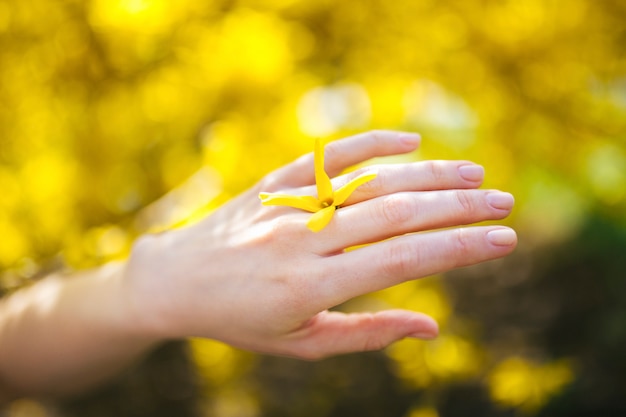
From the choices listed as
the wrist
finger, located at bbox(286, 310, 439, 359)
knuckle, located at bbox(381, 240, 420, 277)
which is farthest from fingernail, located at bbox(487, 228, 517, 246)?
the wrist

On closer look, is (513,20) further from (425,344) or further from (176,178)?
(176,178)

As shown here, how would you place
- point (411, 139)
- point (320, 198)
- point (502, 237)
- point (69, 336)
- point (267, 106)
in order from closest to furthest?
point (502, 237) → point (320, 198) → point (411, 139) → point (69, 336) → point (267, 106)

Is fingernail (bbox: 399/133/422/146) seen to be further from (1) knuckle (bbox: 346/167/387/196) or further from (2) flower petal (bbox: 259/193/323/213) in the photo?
(2) flower petal (bbox: 259/193/323/213)

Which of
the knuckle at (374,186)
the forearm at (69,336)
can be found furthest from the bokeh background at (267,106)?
the knuckle at (374,186)

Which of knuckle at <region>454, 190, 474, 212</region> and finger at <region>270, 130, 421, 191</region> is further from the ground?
finger at <region>270, 130, 421, 191</region>

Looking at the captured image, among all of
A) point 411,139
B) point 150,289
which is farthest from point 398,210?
point 150,289

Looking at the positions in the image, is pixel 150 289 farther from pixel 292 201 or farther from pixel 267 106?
pixel 267 106
